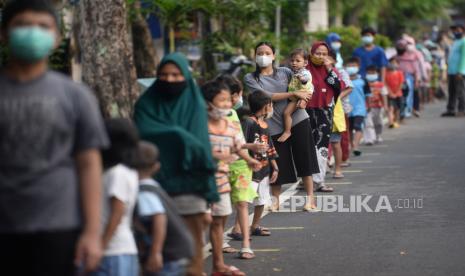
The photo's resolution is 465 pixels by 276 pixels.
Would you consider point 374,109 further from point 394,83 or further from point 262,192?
point 262,192

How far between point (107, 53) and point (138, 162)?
27.5 ft

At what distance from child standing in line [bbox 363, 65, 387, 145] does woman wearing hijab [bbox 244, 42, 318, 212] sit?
8.12 m

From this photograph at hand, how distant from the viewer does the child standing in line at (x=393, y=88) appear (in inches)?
970

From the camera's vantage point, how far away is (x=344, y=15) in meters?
47.2

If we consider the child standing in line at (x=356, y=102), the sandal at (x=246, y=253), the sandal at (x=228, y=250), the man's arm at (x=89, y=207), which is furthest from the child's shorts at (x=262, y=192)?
the child standing in line at (x=356, y=102)

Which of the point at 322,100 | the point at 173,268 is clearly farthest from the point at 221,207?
the point at 322,100

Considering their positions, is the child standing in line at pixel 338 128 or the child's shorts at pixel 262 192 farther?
the child standing in line at pixel 338 128

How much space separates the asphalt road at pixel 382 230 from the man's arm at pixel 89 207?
4093 mm

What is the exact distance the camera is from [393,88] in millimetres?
24812

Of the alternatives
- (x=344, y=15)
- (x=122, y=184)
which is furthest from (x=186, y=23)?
(x=344, y=15)

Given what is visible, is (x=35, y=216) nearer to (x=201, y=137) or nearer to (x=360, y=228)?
(x=201, y=137)

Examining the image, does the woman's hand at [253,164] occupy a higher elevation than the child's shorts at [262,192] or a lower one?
higher

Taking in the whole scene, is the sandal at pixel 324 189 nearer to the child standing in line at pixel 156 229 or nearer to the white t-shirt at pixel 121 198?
the child standing in line at pixel 156 229

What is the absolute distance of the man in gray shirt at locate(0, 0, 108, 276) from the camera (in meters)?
5.48
